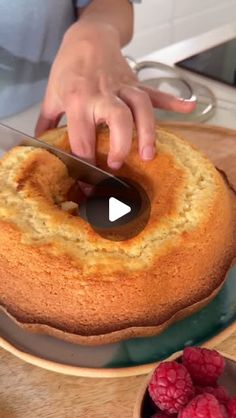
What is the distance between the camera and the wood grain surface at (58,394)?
627mm

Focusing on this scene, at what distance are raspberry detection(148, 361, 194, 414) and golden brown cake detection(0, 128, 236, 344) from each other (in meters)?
0.15

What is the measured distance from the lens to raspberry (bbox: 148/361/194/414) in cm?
49

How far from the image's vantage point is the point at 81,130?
0.80m

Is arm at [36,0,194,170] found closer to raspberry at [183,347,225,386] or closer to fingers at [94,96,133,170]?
fingers at [94,96,133,170]

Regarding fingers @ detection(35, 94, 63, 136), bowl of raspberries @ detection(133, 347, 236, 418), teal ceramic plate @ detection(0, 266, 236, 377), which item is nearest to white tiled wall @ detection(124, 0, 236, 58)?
fingers @ detection(35, 94, 63, 136)

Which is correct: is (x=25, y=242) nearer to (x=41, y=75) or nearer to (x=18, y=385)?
(x=18, y=385)

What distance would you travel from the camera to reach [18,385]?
655 mm

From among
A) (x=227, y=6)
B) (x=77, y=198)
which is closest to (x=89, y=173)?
(x=77, y=198)

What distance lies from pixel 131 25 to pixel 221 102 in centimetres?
22

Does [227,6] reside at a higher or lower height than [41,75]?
lower

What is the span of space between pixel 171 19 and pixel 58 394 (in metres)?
1.73

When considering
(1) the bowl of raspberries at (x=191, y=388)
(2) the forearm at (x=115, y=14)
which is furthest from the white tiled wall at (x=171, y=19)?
(1) the bowl of raspberries at (x=191, y=388)

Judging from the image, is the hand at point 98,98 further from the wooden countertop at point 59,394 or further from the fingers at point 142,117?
the wooden countertop at point 59,394

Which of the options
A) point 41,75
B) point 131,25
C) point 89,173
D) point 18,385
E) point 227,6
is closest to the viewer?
point 18,385
